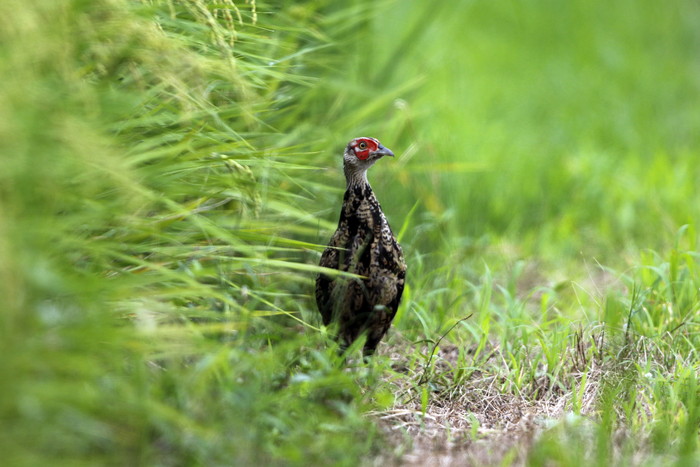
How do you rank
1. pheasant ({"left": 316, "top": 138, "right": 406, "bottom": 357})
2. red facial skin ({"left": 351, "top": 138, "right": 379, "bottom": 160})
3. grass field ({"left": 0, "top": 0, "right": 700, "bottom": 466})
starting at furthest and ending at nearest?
1. red facial skin ({"left": 351, "top": 138, "right": 379, "bottom": 160})
2. pheasant ({"left": 316, "top": 138, "right": 406, "bottom": 357})
3. grass field ({"left": 0, "top": 0, "right": 700, "bottom": 466})

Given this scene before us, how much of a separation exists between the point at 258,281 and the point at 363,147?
26.7 inches

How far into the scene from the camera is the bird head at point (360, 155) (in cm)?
334

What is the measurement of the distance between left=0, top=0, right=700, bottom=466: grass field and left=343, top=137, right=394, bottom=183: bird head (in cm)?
17

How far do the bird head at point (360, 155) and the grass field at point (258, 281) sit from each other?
0.57 ft

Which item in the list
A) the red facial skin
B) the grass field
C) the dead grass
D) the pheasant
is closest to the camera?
the grass field

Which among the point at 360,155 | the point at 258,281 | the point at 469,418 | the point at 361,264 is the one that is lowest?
the point at 469,418

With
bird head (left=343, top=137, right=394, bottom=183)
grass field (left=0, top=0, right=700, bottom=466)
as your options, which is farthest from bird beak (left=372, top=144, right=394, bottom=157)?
grass field (left=0, top=0, right=700, bottom=466)

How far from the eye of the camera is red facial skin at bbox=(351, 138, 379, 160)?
3.34 meters

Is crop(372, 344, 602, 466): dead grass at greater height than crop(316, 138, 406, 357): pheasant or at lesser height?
lesser

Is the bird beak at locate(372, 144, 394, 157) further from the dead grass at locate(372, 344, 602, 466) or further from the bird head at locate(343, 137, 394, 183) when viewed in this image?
the dead grass at locate(372, 344, 602, 466)

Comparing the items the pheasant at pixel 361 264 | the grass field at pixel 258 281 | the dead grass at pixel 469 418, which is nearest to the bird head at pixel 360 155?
the pheasant at pixel 361 264

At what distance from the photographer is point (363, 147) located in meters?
3.35

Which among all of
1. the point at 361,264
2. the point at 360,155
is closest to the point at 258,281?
the point at 361,264

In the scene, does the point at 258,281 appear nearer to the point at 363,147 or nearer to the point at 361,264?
the point at 361,264
